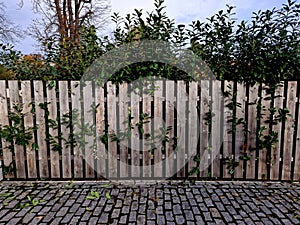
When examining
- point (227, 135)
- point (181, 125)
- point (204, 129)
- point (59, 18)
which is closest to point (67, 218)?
point (181, 125)

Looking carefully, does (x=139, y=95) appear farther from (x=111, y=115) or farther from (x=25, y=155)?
(x=25, y=155)

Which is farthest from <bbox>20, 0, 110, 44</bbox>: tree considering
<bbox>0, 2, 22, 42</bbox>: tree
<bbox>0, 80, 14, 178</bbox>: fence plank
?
<bbox>0, 80, 14, 178</bbox>: fence plank

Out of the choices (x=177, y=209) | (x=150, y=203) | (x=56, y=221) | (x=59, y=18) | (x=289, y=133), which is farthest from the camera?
(x=59, y=18)

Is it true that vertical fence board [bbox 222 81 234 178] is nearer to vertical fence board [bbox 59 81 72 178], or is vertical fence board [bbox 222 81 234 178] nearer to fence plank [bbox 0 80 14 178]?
vertical fence board [bbox 59 81 72 178]

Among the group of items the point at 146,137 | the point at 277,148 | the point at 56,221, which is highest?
the point at 146,137

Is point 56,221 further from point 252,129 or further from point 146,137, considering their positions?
point 252,129

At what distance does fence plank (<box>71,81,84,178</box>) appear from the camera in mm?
3417

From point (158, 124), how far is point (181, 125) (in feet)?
→ 1.13

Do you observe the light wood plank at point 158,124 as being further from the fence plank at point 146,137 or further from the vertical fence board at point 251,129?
the vertical fence board at point 251,129

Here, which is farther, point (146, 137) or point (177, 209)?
point (146, 137)

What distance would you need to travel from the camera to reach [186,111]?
11.4ft

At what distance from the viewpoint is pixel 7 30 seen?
37.8 feet

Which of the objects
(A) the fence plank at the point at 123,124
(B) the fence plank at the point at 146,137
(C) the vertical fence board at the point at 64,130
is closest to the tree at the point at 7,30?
(C) the vertical fence board at the point at 64,130

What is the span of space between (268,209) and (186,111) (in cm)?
161
